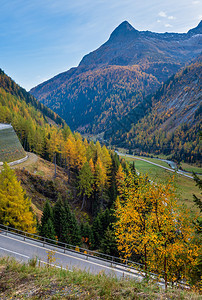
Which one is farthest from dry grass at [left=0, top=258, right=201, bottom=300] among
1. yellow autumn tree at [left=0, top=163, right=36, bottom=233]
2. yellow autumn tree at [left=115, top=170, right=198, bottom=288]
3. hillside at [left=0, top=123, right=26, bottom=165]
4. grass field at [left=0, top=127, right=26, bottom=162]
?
grass field at [left=0, top=127, right=26, bottom=162]

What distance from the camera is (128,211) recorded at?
1155 centimetres

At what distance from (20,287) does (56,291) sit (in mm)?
1648

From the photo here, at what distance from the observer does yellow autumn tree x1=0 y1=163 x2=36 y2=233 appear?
21.5 m

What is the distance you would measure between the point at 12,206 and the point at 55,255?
28.8ft

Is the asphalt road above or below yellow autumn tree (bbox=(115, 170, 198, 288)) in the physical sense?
below

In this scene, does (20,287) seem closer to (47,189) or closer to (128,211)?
(128,211)

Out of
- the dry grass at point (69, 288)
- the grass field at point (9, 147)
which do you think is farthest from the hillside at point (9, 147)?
the dry grass at point (69, 288)

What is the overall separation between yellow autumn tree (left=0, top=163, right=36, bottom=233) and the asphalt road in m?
2.43

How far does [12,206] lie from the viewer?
2180 cm

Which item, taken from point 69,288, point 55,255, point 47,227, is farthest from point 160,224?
point 47,227

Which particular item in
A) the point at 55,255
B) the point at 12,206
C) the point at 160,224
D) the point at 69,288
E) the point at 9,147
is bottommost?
the point at 55,255

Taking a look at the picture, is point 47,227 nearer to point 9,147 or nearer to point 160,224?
point 160,224

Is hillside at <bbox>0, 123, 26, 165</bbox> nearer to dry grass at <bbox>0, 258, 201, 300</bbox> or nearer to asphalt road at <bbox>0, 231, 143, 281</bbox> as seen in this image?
asphalt road at <bbox>0, 231, 143, 281</bbox>

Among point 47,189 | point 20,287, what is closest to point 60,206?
point 47,189
